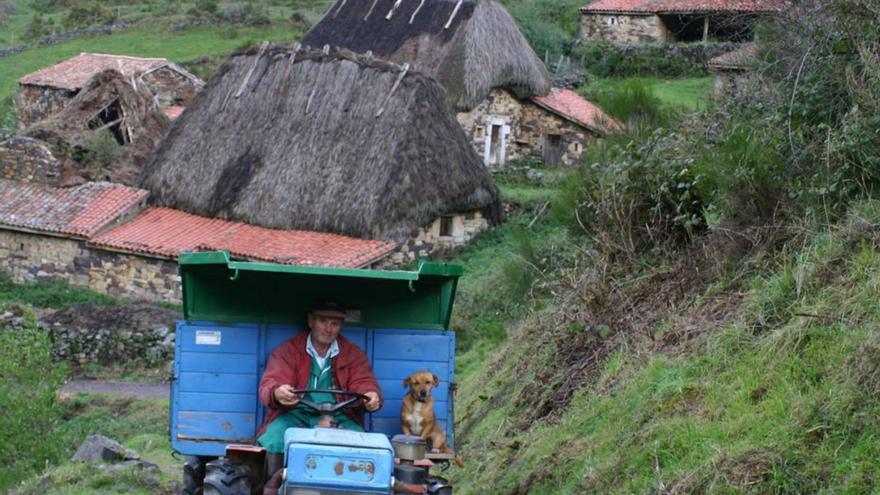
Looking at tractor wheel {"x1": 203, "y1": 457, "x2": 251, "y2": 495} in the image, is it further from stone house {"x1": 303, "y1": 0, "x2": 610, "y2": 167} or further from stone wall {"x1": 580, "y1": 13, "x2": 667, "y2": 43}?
stone wall {"x1": 580, "y1": 13, "x2": 667, "y2": 43}

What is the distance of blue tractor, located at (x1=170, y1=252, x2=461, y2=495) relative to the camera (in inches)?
368

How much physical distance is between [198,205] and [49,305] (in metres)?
3.96

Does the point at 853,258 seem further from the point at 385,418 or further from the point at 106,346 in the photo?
the point at 106,346

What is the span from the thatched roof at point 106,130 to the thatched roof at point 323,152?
1.85 meters

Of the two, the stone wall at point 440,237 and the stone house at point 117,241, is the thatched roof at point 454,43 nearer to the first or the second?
the stone wall at point 440,237

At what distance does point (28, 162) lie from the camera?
30875 mm

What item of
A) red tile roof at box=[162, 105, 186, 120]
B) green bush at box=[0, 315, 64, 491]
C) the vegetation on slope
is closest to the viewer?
the vegetation on slope

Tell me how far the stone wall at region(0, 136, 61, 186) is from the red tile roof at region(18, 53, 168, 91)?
787 centimetres

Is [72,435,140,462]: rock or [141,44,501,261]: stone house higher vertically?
[141,44,501,261]: stone house

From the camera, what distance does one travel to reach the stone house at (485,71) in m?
33.5

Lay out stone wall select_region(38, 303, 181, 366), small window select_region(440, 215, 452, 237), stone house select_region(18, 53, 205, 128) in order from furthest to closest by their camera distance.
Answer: stone house select_region(18, 53, 205, 128) < small window select_region(440, 215, 452, 237) < stone wall select_region(38, 303, 181, 366)

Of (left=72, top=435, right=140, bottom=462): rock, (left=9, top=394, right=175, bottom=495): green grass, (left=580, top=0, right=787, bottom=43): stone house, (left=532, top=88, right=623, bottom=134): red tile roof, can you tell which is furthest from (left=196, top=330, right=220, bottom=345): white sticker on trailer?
(left=580, top=0, right=787, bottom=43): stone house

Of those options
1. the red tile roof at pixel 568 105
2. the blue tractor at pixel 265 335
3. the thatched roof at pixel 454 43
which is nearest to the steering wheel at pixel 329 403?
the blue tractor at pixel 265 335

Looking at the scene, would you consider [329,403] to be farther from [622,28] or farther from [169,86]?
[622,28]
